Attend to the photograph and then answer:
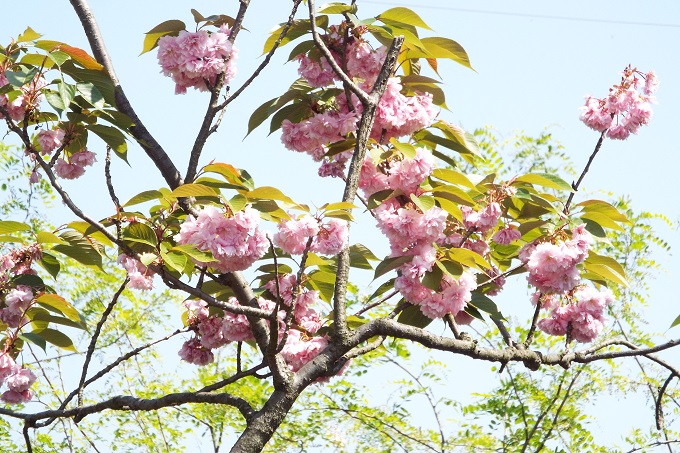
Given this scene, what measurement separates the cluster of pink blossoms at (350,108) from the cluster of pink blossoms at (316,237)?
393mm

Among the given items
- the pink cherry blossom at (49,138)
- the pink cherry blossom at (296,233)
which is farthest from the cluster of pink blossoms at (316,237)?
the pink cherry blossom at (49,138)

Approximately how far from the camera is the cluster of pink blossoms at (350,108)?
203cm

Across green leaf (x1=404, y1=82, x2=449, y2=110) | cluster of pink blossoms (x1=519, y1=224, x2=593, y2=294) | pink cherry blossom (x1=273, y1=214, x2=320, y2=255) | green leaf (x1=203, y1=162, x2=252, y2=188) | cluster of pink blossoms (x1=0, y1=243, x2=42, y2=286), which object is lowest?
pink cherry blossom (x1=273, y1=214, x2=320, y2=255)

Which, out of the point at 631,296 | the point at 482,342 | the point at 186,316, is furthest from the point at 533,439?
the point at 186,316

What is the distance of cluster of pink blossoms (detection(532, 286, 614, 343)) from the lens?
225 cm

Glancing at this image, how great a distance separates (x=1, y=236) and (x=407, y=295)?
45.0 inches

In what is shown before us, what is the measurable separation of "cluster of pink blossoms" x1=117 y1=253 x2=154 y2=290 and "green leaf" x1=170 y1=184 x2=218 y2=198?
0.26m

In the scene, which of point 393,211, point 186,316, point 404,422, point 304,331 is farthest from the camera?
point 404,422

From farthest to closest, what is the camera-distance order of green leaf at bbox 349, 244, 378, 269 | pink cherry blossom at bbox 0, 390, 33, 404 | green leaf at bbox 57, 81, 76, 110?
pink cherry blossom at bbox 0, 390, 33, 404 → green leaf at bbox 349, 244, 378, 269 → green leaf at bbox 57, 81, 76, 110

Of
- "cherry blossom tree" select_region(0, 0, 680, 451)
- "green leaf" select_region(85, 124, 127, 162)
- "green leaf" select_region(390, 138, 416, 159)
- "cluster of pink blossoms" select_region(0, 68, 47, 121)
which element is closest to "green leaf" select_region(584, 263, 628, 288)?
"cherry blossom tree" select_region(0, 0, 680, 451)

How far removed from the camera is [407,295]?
6.27 feet

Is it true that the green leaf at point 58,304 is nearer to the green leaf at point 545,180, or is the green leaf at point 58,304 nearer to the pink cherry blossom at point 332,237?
the pink cherry blossom at point 332,237

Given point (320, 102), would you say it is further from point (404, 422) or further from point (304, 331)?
point (404, 422)

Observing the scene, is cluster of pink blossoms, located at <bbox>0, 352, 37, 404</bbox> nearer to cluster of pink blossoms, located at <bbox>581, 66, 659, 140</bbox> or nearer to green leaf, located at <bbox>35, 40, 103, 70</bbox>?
green leaf, located at <bbox>35, 40, 103, 70</bbox>
